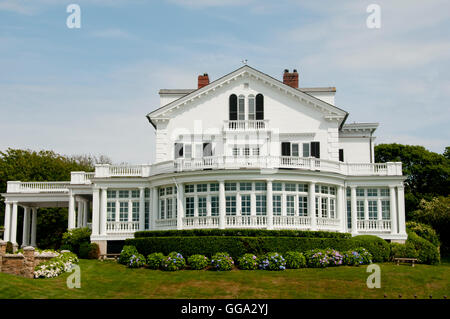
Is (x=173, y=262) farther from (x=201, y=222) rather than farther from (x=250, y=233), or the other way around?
(x=250, y=233)

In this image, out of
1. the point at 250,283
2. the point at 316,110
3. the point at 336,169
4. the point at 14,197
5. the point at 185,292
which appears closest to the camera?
the point at 185,292

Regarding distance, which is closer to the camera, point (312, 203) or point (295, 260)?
point (295, 260)

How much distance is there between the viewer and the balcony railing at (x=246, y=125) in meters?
43.7

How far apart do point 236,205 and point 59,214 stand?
103 feet

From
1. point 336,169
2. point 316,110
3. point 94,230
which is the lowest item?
point 94,230

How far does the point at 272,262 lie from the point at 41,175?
123 feet

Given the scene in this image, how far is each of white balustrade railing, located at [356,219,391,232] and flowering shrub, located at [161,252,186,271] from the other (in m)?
14.9

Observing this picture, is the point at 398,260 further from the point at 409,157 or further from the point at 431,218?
the point at 409,157

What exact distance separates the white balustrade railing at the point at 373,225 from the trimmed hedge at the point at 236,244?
240 inches

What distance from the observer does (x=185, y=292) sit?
27188 mm

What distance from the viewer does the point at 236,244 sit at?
34281mm

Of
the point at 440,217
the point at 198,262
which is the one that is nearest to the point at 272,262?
the point at 198,262

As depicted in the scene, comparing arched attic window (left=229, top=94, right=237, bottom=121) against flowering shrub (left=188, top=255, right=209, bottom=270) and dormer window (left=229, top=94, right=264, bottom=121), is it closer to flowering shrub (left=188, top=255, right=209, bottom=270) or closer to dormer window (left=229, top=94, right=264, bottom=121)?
dormer window (left=229, top=94, right=264, bottom=121)

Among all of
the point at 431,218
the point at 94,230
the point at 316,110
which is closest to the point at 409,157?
the point at 431,218
